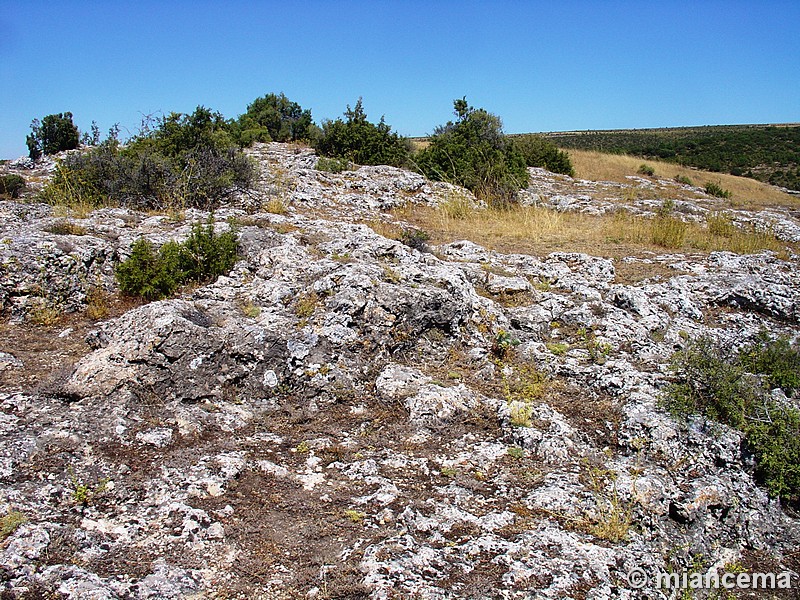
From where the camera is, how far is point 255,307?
18.4 ft

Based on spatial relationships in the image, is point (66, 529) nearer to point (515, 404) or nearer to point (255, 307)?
point (255, 307)

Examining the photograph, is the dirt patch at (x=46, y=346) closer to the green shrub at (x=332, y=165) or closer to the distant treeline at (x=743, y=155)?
the green shrub at (x=332, y=165)

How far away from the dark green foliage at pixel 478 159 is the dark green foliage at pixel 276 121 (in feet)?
16.2

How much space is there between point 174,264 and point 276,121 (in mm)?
15719

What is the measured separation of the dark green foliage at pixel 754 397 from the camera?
13.0ft

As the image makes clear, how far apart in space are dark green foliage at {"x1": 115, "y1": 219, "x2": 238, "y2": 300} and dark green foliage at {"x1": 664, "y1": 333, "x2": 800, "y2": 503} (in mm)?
5159

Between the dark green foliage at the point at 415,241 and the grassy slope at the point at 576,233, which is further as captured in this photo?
the grassy slope at the point at 576,233

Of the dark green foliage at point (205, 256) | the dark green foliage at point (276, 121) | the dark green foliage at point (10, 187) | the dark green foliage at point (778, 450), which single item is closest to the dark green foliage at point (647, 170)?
the dark green foliage at point (276, 121)

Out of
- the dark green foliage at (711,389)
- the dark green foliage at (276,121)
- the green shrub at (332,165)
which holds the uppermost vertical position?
the dark green foliage at (276,121)

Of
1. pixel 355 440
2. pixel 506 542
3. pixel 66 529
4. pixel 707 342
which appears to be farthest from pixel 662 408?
pixel 66 529

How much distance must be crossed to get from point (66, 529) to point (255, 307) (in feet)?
9.79

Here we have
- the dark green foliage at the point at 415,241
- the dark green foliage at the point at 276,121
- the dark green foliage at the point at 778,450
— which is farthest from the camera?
the dark green foliage at the point at 276,121

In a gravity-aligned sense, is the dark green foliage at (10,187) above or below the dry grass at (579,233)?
above

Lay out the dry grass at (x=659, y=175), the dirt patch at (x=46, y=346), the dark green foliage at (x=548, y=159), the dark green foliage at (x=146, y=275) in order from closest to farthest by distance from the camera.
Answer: the dirt patch at (x=46, y=346)
the dark green foliage at (x=146, y=275)
the dark green foliage at (x=548, y=159)
the dry grass at (x=659, y=175)
